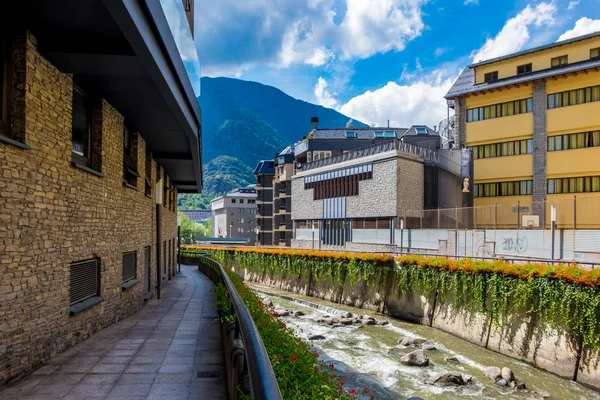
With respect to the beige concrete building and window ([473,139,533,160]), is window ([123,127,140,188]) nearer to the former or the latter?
window ([473,139,533,160])

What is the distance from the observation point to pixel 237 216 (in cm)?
11250

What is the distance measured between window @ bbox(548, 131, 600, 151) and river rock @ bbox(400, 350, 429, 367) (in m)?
26.6

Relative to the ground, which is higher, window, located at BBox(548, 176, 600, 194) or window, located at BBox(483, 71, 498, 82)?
window, located at BBox(483, 71, 498, 82)

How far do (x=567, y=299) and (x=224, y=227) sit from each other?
342ft

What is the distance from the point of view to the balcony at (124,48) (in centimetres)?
614

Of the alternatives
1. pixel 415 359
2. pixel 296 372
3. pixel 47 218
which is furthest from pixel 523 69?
pixel 296 372

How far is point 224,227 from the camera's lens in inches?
4407

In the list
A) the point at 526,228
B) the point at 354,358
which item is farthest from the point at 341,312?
the point at 526,228

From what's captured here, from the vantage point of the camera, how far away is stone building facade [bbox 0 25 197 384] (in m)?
6.19

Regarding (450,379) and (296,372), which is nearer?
(296,372)

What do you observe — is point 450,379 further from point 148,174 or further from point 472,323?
point 148,174

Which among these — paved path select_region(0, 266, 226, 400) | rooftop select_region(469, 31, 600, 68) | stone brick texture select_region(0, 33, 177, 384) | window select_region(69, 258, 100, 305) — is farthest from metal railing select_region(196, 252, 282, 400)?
rooftop select_region(469, 31, 600, 68)

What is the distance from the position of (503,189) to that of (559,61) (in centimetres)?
1085

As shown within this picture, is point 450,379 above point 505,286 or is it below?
below
